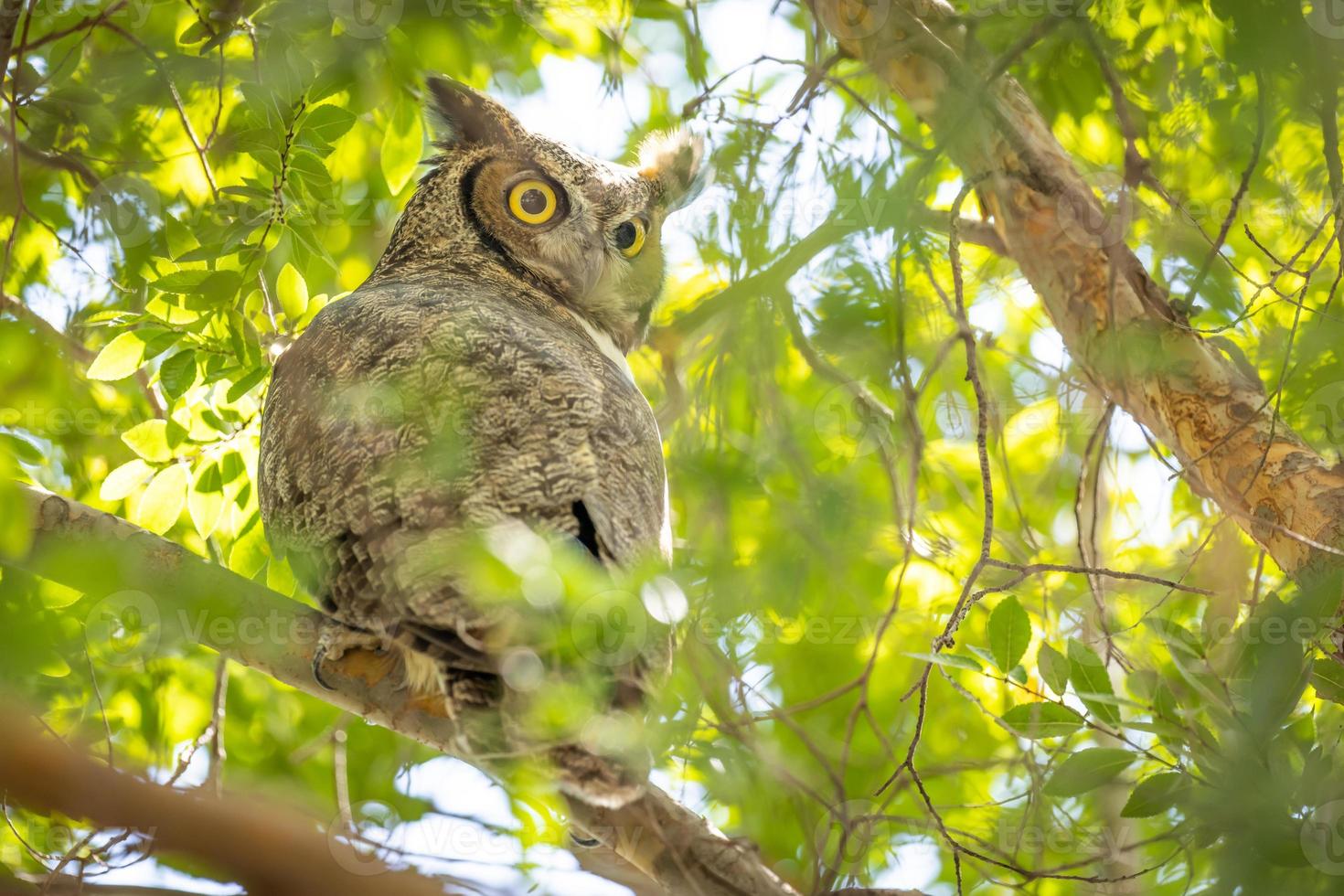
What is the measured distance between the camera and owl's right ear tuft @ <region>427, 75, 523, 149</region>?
11.0ft

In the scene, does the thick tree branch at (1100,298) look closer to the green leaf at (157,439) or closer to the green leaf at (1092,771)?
the green leaf at (1092,771)

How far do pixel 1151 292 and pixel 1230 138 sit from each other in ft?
2.08

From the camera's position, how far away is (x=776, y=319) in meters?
2.85

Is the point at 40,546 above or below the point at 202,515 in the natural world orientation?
below

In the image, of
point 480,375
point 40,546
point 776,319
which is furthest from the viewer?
point 776,319

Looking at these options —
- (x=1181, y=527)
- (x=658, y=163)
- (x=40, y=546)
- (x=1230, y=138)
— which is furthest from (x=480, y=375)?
(x=1181, y=527)

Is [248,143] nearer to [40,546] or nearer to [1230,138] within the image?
[40,546]

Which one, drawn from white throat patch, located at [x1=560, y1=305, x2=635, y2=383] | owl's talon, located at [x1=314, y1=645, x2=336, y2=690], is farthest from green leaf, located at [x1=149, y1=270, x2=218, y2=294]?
white throat patch, located at [x1=560, y1=305, x2=635, y2=383]

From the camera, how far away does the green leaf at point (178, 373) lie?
95.9 inches

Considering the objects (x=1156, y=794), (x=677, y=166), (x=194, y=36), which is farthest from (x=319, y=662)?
(x=677, y=166)

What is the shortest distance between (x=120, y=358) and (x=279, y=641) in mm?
920

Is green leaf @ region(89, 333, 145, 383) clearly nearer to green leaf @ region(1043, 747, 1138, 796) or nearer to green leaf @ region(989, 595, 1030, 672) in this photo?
green leaf @ region(989, 595, 1030, 672)

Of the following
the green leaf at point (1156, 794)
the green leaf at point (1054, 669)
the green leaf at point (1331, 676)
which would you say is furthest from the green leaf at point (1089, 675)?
the green leaf at point (1331, 676)

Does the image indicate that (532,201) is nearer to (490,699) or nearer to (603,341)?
(603,341)
